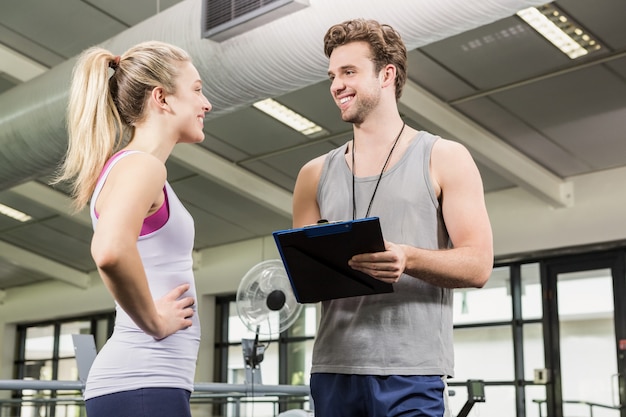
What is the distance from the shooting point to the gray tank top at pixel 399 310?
4.56 ft

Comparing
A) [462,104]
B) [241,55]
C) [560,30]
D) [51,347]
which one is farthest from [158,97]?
[51,347]

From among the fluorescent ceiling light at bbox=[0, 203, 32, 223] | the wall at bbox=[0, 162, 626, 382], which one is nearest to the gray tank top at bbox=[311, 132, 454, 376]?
the wall at bbox=[0, 162, 626, 382]

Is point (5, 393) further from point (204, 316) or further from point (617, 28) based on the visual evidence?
point (617, 28)

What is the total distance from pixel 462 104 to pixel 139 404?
18.8ft

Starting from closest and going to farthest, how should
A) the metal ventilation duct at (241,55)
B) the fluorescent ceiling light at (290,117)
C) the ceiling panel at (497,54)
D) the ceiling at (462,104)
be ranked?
the metal ventilation duct at (241,55), the ceiling panel at (497,54), the ceiling at (462,104), the fluorescent ceiling light at (290,117)

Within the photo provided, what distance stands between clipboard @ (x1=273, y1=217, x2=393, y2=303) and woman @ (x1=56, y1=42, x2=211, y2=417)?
6.4 inches

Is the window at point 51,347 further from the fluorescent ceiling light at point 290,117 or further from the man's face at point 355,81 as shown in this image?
the man's face at point 355,81

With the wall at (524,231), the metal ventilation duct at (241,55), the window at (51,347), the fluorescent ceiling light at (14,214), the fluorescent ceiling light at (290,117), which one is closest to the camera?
the metal ventilation duct at (241,55)

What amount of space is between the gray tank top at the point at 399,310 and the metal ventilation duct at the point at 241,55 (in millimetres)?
2333

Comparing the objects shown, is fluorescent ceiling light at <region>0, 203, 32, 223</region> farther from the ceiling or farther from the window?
the ceiling

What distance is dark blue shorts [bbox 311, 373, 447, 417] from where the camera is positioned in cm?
135

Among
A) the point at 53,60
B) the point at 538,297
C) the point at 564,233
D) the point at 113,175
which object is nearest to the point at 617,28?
the point at 564,233

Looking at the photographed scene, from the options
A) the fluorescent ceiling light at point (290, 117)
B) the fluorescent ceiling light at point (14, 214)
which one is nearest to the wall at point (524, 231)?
the fluorescent ceiling light at point (290, 117)

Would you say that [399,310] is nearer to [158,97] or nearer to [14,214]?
[158,97]
